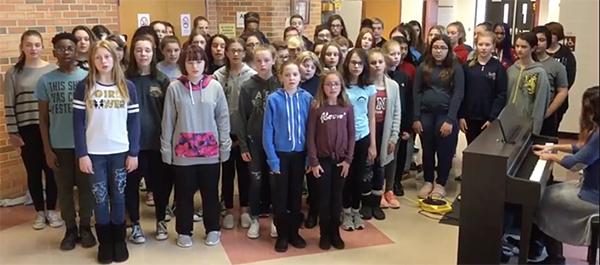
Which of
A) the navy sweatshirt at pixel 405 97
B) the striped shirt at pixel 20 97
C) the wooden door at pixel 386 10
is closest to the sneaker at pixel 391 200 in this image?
the navy sweatshirt at pixel 405 97

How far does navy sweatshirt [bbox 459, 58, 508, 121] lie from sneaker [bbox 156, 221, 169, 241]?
2433 millimetres

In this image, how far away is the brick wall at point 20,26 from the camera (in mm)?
4438

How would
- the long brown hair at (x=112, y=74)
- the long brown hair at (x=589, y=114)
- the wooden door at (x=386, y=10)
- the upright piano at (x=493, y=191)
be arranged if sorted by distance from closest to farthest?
the long brown hair at (x=589, y=114) < the upright piano at (x=493, y=191) < the long brown hair at (x=112, y=74) < the wooden door at (x=386, y=10)

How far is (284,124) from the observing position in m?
3.41

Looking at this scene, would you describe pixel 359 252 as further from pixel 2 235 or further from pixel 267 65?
pixel 2 235

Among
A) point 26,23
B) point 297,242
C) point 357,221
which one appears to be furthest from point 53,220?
point 357,221

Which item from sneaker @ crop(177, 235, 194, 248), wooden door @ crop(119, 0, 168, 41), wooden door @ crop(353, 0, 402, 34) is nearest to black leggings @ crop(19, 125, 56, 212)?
sneaker @ crop(177, 235, 194, 248)

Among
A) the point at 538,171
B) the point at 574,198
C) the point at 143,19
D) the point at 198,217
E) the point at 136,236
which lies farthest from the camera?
the point at 143,19

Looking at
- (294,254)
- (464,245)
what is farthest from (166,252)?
(464,245)

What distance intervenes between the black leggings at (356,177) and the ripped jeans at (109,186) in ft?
4.70

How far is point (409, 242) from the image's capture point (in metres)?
3.79

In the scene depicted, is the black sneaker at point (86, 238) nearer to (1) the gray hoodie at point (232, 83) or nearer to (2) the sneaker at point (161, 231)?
(2) the sneaker at point (161, 231)

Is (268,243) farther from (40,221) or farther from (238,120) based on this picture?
(40,221)

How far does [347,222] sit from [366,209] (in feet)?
0.92
